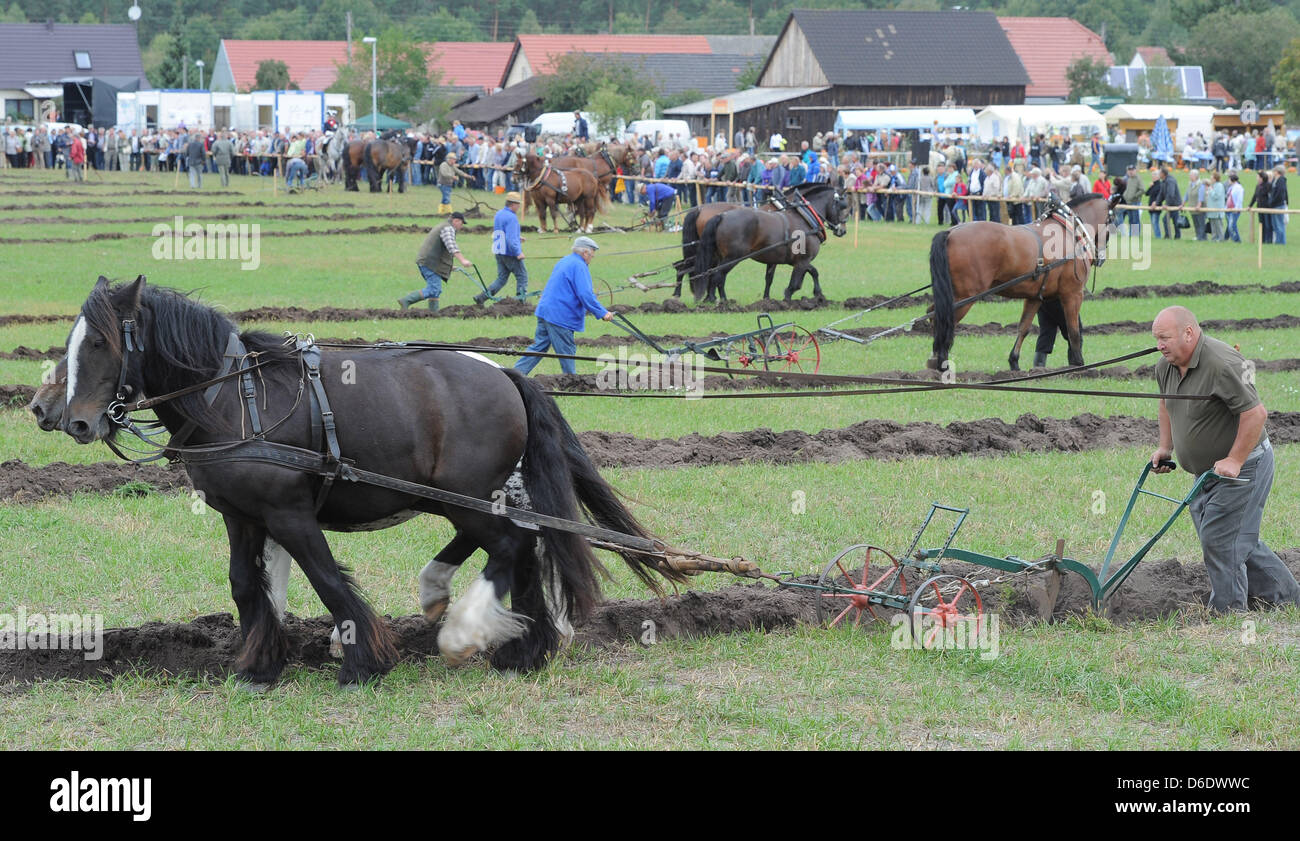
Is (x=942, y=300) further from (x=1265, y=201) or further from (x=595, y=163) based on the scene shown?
(x=595, y=163)

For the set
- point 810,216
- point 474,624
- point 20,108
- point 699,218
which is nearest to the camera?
point 474,624

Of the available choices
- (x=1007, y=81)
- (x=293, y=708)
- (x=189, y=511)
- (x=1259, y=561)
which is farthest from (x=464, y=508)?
(x=1007, y=81)

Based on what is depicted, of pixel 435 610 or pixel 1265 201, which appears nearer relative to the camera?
pixel 435 610

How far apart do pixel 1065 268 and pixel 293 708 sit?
481 inches

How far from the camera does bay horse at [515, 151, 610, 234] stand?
105ft

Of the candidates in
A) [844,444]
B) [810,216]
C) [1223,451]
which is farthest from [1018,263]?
[1223,451]

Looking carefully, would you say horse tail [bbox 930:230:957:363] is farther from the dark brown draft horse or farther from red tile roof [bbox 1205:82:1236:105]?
red tile roof [bbox 1205:82:1236:105]

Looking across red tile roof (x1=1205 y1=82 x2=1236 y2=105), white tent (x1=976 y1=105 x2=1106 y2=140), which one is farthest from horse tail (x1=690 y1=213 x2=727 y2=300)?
red tile roof (x1=1205 y1=82 x2=1236 y2=105)

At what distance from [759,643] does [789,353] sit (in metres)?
8.15

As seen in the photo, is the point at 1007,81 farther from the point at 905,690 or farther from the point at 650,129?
the point at 905,690

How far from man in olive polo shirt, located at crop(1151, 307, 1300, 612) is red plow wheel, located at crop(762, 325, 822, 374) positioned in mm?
7116

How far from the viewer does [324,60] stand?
97.5 meters

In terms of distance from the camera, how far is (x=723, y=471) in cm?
1134

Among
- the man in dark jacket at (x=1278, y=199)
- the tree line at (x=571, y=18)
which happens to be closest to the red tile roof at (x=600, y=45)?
the tree line at (x=571, y=18)
